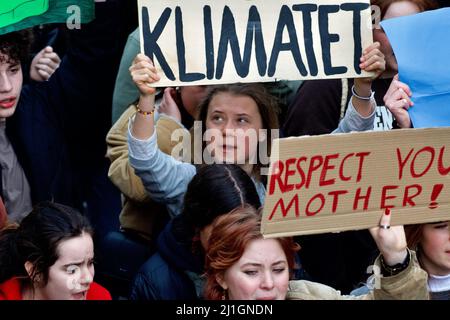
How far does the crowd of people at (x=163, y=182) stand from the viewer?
417cm

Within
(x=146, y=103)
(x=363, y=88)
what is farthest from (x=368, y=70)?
(x=146, y=103)

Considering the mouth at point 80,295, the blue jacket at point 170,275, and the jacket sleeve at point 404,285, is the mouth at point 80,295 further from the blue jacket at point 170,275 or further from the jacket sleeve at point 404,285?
the jacket sleeve at point 404,285

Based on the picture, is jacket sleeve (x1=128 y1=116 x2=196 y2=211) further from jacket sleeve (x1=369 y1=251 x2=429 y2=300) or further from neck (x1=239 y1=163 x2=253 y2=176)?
jacket sleeve (x1=369 y1=251 x2=429 y2=300)

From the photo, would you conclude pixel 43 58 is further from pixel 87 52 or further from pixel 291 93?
pixel 291 93

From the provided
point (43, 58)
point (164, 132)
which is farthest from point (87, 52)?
point (164, 132)

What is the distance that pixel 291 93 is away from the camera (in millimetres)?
5492

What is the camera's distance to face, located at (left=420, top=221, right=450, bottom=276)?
4.42m

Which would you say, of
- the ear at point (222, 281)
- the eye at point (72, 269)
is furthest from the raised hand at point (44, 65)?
the ear at point (222, 281)

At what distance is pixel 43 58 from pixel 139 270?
3.41ft

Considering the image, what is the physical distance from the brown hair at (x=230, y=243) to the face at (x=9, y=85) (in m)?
1.06

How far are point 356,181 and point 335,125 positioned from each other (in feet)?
3.18

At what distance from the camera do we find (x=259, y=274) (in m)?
4.11

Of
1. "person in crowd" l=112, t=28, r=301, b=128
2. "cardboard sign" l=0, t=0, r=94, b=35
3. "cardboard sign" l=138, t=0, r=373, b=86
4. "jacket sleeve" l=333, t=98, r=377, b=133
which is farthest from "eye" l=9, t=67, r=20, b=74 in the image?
"jacket sleeve" l=333, t=98, r=377, b=133

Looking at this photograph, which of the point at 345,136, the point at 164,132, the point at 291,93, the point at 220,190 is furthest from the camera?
the point at 291,93
